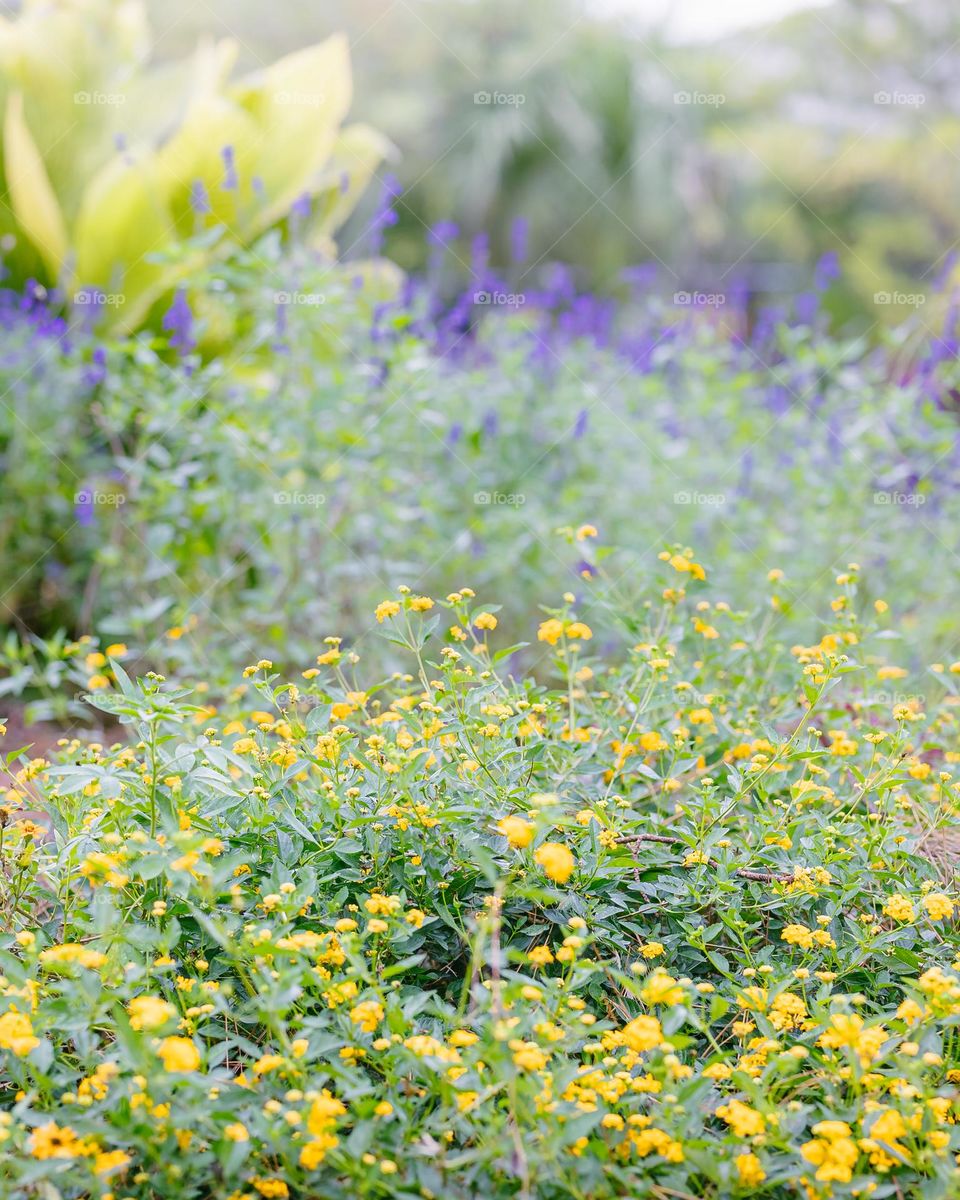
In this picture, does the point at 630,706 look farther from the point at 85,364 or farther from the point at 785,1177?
the point at 85,364

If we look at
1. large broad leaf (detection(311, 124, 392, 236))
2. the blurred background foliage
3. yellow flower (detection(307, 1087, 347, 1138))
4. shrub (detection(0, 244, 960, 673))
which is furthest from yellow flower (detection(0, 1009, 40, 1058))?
the blurred background foliage

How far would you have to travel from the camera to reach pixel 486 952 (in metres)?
1.36

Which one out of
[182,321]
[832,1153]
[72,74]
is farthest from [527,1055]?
[72,74]

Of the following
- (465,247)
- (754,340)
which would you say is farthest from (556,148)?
(754,340)

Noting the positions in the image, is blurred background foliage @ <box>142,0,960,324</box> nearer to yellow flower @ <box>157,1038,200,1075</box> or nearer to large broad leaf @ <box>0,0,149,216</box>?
large broad leaf @ <box>0,0,149,216</box>

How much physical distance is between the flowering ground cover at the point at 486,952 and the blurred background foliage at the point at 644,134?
1064cm

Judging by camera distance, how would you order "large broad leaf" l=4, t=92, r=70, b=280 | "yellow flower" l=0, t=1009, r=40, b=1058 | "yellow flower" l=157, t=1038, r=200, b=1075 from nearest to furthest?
"yellow flower" l=157, t=1038, r=200, b=1075, "yellow flower" l=0, t=1009, r=40, b=1058, "large broad leaf" l=4, t=92, r=70, b=280

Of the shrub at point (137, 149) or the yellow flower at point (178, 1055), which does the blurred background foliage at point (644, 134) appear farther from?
the yellow flower at point (178, 1055)

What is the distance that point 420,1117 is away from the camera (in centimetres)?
120

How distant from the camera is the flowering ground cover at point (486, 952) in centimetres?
107

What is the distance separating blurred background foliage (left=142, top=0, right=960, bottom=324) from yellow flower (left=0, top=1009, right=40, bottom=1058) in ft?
36.3

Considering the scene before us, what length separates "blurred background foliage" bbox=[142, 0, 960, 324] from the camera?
12.4 metres

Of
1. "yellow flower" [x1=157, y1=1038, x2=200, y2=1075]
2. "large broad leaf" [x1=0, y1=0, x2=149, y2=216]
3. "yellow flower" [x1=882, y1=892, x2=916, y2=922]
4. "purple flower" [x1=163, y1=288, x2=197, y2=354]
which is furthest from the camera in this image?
"large broad leaf" [x1=0, y1=0, x2=149, y2=216]

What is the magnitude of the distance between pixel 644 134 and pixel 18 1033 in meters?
13.3
